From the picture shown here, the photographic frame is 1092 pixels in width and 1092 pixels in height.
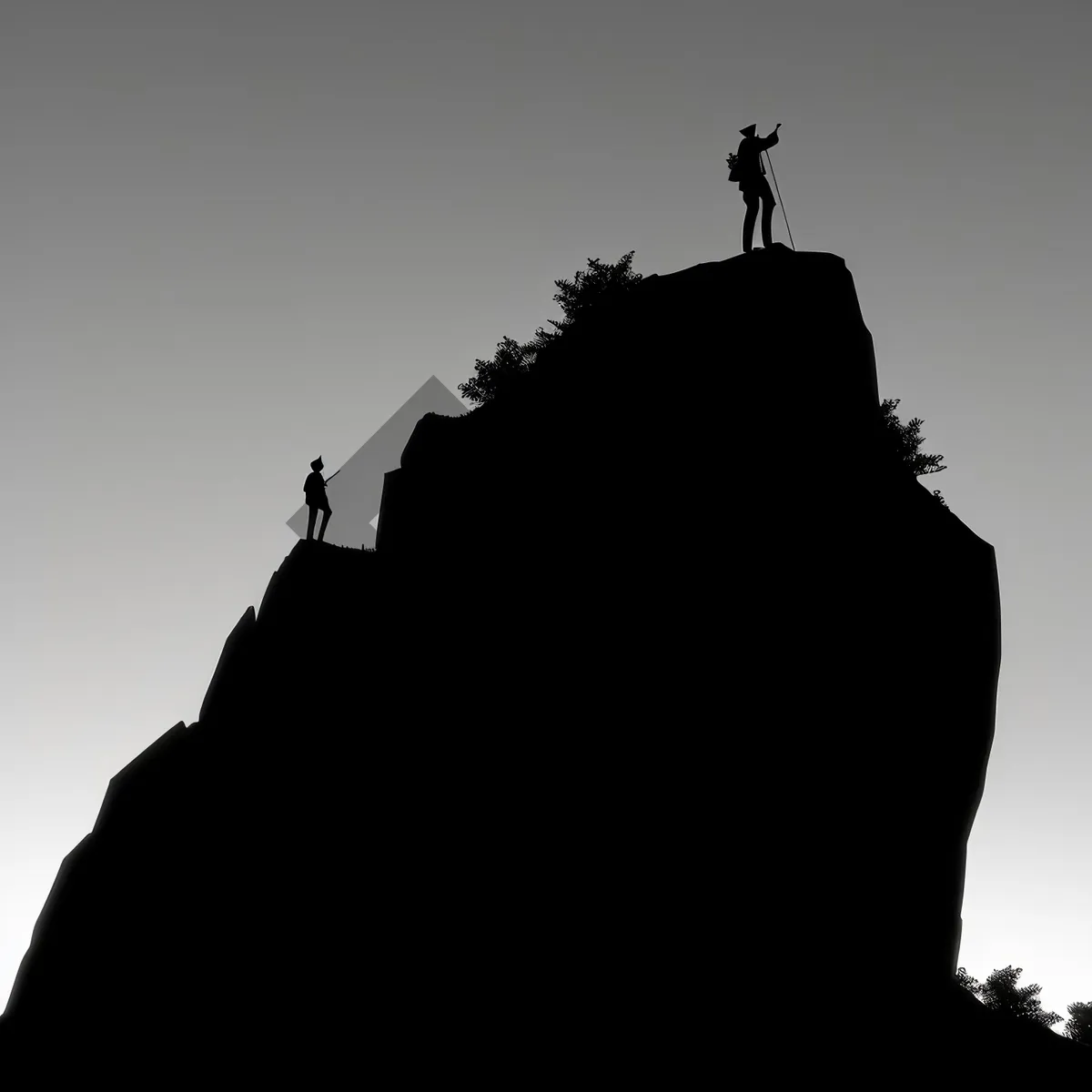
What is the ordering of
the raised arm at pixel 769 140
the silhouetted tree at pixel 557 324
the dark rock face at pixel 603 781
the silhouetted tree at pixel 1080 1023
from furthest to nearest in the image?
the silhouetted tree at pixel 1080 1023 → the silhouetted tree at pixel 557 324 → the raised arm at pixel 769 140 → the dark rock face at pixel 603 781

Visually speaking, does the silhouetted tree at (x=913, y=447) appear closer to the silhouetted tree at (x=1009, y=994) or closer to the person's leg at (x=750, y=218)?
the person's leg at (x=750, y=218)

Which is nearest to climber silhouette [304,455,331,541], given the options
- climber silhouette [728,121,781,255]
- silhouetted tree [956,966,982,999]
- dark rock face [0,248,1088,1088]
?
dark rock face [0,248,1088,1088]

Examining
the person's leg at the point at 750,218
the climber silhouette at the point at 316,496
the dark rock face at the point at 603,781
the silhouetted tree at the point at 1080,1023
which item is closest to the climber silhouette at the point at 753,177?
the person's leg at the point at 750,218

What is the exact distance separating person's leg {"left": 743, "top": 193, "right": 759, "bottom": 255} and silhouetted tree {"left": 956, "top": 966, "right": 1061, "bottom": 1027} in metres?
24.5

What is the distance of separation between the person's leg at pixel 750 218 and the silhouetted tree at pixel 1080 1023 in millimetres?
36031

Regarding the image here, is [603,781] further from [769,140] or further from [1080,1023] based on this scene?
[1080,1023]

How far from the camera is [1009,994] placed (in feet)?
84.4

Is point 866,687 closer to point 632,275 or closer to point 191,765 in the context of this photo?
point 191,765

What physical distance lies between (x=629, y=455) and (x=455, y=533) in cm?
310

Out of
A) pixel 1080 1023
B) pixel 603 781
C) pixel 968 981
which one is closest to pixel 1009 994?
pixel 968 981

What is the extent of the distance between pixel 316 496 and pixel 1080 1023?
4182 centimetres

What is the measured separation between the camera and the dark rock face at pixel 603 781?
28.3 ft

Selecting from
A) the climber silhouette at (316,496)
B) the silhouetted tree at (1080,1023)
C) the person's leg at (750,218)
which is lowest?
the silhouetted tree at (1080,1023)

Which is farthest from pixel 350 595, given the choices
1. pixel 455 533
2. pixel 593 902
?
pixel 593 902
